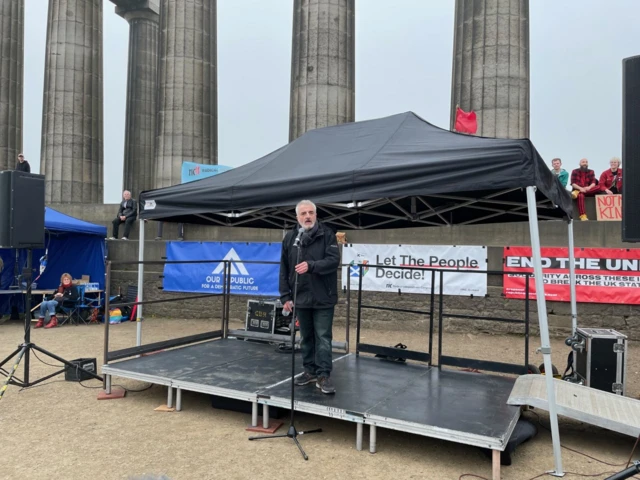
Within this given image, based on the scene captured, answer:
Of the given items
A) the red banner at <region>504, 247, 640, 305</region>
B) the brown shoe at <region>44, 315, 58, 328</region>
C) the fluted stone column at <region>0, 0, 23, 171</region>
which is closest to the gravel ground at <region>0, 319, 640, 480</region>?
the red banner at <region>504, 247, 640, 305</region>

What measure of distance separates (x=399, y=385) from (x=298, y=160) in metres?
2.76

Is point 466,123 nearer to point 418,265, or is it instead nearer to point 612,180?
point 418,265

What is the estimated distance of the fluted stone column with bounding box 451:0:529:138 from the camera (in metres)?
13.8

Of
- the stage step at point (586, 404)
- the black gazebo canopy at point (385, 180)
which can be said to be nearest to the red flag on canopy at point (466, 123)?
the black gazebo canopy at point (385, 180)

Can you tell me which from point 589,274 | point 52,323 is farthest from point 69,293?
point 589,274

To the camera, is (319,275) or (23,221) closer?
(319,275)

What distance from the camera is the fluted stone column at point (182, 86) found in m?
16.5

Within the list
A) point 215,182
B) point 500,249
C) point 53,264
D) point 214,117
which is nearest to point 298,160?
point 215,182

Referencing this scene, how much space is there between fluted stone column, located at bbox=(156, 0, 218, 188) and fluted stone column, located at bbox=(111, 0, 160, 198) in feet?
29.7

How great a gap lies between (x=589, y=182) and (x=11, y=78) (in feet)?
70.3

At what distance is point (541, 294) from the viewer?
13.3 ft

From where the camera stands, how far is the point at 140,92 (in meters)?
25.2

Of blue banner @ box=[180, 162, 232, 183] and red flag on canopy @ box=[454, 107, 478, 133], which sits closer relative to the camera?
red flag on canopy @ box=[454, 107, 478, 133]

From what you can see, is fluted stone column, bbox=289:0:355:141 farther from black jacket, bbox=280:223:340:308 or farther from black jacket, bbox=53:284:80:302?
black jacket, bbox=280:223:340:308
